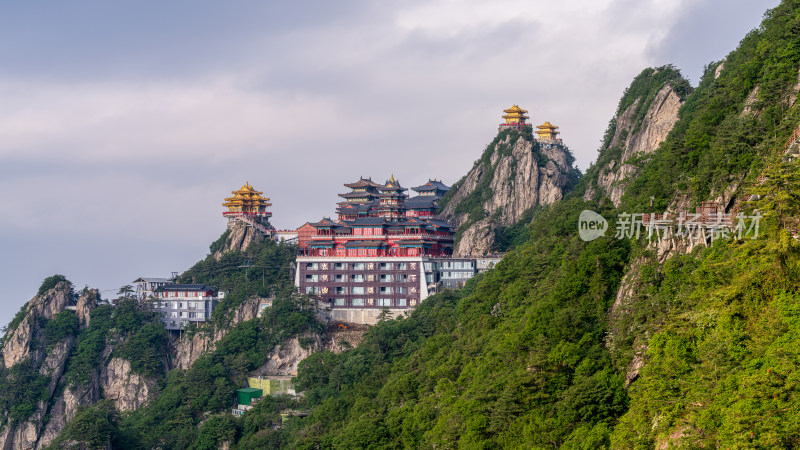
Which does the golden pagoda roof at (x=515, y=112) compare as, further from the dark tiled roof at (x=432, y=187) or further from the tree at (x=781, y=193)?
the tree at (x=781, y=193)

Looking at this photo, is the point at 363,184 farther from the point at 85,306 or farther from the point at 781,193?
the point at 781,193

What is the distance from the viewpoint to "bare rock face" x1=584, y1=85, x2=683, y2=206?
39219 millimetres

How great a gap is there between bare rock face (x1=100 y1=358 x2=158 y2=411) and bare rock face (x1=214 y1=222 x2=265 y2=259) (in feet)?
40.6

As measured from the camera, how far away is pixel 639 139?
41.5 m

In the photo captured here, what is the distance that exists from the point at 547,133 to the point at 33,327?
41.5 metres

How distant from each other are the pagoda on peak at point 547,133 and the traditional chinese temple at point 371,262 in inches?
671

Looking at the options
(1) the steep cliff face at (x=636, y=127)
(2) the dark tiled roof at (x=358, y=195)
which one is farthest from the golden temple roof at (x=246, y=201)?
(1) the steep cliff face at (x=636, y=127)

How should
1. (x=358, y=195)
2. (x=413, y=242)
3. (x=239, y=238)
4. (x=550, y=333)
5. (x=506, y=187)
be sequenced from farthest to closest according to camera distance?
(x=239, y=238) < (x=358, y=195) < (x=506, y=187) < (x=413, y=242) < (x=550, y=333)

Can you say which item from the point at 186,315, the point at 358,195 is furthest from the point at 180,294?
the point at 358,195

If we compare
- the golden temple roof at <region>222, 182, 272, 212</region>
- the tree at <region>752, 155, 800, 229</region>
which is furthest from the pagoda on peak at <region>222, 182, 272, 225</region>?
the tree at <region>752, 155, 800, 229</region>

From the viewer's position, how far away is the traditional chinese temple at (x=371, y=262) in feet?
184

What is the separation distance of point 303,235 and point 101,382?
16.2 meters

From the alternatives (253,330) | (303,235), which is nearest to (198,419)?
(253,330)

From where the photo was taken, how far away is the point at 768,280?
Answer: 65.4 ft
